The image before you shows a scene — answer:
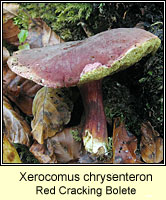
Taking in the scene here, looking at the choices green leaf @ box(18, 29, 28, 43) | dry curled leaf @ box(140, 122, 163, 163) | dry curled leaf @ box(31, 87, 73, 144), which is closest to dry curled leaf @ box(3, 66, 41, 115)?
dry curled leaf @ box(31, 87, 73, 144)

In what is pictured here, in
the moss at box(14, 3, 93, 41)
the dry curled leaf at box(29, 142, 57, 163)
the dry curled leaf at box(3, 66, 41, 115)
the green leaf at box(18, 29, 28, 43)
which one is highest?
the moss at box(14, 3, 93, 41)

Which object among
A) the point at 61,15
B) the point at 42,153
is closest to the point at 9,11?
the point at 61,15

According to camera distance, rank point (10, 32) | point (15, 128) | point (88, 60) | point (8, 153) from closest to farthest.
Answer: point (88, 60), point (8, 153), point (15, 128), point (10, 32)

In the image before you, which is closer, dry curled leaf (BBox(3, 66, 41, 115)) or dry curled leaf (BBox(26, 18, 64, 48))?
dry curled leaf (BBox(3, 66, 41, 115))

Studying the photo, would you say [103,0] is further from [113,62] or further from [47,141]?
[47,141]

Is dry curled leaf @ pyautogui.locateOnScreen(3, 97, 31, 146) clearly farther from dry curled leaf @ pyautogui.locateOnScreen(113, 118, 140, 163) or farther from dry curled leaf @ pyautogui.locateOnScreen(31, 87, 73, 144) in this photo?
dry curled leaf @ pyautogui.locateOnScreen(113, 118, 140, 163)

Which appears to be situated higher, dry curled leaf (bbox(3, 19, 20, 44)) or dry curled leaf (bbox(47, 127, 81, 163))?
dry curled leaf (bbox(3, 19, 20, 44))

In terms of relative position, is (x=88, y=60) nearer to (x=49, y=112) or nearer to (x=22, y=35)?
(x=49, y=112)
